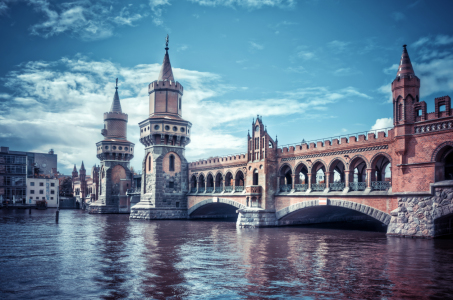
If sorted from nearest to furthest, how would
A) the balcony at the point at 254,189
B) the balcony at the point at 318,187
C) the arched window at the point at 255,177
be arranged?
the balcony at the point at 318,187
the balcony at the point at 254,189
the arched window at the point at 255,177

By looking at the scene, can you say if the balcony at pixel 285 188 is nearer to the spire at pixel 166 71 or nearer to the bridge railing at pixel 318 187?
the bridge railing at pixel 318 187

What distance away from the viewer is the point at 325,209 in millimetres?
33750

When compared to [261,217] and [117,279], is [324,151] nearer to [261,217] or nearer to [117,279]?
[261,217]

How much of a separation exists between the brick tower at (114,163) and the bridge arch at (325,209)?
1378 inches

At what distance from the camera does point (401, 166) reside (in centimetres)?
2431

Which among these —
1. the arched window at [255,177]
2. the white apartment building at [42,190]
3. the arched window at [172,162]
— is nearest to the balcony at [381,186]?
the arched window at [255,177]

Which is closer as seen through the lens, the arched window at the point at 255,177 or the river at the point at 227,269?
the river at the point at 227,269

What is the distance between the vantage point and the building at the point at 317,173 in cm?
2303

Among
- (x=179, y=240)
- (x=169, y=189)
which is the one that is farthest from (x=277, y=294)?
(x=169, y=189)

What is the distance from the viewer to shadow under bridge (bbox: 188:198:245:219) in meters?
44.0

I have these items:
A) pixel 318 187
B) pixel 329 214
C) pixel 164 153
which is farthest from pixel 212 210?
pixel 318 187

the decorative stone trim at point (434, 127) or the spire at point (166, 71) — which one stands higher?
the spire at point (166, 71)

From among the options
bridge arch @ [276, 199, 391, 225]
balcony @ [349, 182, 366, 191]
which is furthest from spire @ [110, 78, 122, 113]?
balcony @ [349, 182, 366, 191]

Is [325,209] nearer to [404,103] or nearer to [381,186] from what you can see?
[381,186]
